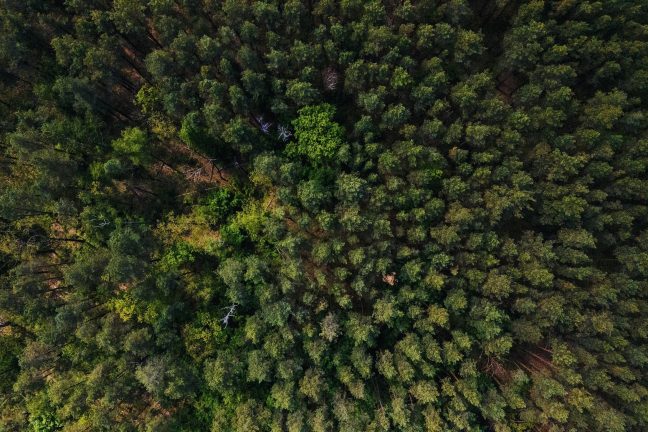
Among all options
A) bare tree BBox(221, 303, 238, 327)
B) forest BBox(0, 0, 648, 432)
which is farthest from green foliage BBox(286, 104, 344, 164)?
bare tree BBox(221, 303, 238, 327)

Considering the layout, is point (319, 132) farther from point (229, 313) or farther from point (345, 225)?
point (229, 313)

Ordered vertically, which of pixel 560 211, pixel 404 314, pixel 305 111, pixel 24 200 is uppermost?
pixel 305 111

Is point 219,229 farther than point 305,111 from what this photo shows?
Yes

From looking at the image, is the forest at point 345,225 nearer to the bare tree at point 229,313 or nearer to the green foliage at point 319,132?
the green foliage at point 319,132

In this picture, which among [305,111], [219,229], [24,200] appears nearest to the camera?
[24,200]

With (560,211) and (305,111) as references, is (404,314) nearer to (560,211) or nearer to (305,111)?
(560,211)

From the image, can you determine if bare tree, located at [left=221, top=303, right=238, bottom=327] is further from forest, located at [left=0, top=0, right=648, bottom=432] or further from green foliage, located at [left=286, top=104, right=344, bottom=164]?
green foliage, located at [left=286, top=104, right=344, bottom=164]

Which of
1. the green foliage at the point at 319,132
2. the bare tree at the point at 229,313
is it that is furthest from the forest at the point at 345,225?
the bare tree at the point at 229,313

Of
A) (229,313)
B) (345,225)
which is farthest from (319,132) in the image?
(229,313)

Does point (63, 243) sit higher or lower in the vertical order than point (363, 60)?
lower

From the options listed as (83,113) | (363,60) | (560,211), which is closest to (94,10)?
(83,113)
